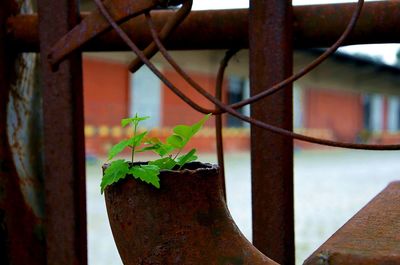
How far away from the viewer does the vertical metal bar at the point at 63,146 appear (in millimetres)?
A: 1228

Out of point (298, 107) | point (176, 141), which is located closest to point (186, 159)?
point (176, 141)

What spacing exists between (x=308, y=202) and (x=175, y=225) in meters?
5.39

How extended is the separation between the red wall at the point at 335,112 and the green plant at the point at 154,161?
17.7 metres

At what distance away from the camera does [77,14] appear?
124 cm

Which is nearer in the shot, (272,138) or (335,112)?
(272,138)

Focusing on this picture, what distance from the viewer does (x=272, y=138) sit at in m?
1.16

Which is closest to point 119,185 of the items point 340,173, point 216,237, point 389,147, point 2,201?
point 216,237

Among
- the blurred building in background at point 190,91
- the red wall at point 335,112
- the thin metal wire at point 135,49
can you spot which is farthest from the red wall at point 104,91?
the thin metal wire at point 135,49

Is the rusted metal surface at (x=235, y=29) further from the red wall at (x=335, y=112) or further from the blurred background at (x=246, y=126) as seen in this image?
the red wall at (x=335, y=112)

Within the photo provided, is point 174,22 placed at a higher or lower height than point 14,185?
higher

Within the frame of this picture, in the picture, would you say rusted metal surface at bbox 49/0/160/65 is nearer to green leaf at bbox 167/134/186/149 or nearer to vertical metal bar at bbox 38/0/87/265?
vertical metal bar at bbox 38/0/87/265

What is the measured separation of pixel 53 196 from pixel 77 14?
359 mm

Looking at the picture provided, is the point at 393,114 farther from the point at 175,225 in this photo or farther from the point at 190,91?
the point at 175,225

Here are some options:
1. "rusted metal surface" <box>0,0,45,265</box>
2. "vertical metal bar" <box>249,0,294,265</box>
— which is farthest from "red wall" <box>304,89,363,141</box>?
"vertical metal bar" <box>249,0,294,265</box>
